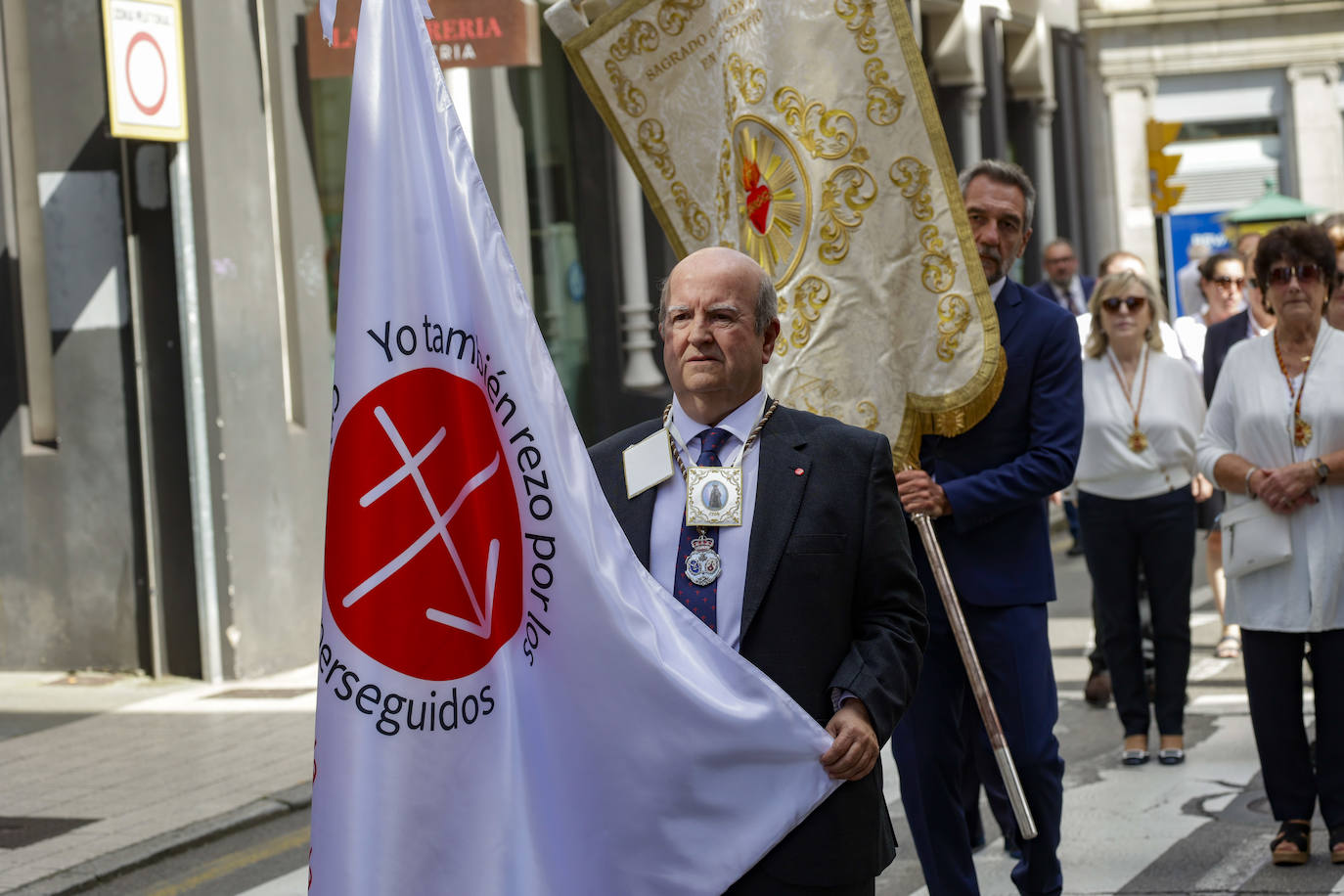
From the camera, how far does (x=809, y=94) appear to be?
5.14 m

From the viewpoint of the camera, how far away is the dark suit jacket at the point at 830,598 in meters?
3.55

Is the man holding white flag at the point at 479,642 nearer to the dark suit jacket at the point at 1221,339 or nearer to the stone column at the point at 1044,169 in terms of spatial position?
the dark suit jacket at the point at 1221,339

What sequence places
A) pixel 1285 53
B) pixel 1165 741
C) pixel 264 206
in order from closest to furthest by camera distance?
1. pixel 1165 741
2. pixel 264 206
3. pixel 1285 53

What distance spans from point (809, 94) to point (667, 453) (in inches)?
69.2

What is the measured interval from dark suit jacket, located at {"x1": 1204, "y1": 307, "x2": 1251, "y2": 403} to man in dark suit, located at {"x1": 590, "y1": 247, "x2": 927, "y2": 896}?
5.33 m

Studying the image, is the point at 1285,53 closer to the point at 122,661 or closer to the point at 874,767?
the point at 122,661

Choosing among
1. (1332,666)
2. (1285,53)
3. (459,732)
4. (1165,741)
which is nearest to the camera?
(459,732)

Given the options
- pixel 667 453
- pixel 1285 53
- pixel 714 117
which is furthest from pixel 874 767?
pixel 1285 53

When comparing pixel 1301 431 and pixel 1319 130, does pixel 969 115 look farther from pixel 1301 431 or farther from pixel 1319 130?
pixel 1301 431

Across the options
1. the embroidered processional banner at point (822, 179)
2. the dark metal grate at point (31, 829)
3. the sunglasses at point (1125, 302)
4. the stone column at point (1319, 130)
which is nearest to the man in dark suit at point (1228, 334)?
the sunglasses at point (1125, 302)

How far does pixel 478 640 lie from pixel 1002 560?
7.66 feet

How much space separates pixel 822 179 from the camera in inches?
205

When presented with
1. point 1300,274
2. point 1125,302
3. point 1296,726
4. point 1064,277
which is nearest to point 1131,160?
point 1064,277

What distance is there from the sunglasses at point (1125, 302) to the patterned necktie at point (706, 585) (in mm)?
5164
